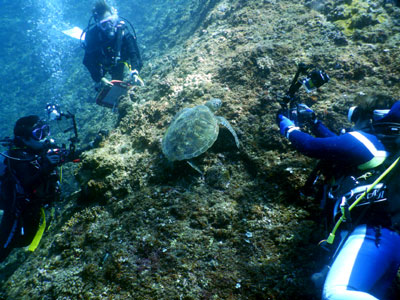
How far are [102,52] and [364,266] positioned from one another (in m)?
6.99

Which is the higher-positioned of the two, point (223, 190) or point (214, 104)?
point (214, 104)

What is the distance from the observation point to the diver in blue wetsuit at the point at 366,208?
133cm

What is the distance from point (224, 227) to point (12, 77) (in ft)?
65.8

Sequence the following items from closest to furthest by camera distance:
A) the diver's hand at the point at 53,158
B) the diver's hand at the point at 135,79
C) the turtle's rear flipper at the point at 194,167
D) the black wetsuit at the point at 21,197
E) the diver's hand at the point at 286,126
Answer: the diver's hand at the point at 286,126, the turtle's rear flipper at the point at 194,167, the black wetsuit at the point at 21,197, the diver's hand at the point at 53,158, the diver's hand at the point at 135,79

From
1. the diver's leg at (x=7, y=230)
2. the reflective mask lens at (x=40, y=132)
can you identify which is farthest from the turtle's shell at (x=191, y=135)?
the diver's leg at (x=7, y=230)

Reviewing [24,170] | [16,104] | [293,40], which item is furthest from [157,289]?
[16,104]

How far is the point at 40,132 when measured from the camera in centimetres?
361

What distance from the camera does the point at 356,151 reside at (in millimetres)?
1545

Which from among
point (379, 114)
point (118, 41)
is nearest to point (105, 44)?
point (118, 41)

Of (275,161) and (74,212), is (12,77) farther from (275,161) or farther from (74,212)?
(275,161)

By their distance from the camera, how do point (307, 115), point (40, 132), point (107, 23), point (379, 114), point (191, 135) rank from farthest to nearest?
1. point (107, 23)
2. point (40, 132)
3. point (191, 135)
4. point (307, 115)
5. point (379, 114)

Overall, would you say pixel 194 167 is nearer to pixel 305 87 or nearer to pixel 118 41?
pixel 305 87

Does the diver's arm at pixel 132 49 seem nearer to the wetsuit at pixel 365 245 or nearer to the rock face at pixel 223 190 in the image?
the rock face at pixel 223 190

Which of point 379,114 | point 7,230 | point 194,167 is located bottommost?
point 7,230
